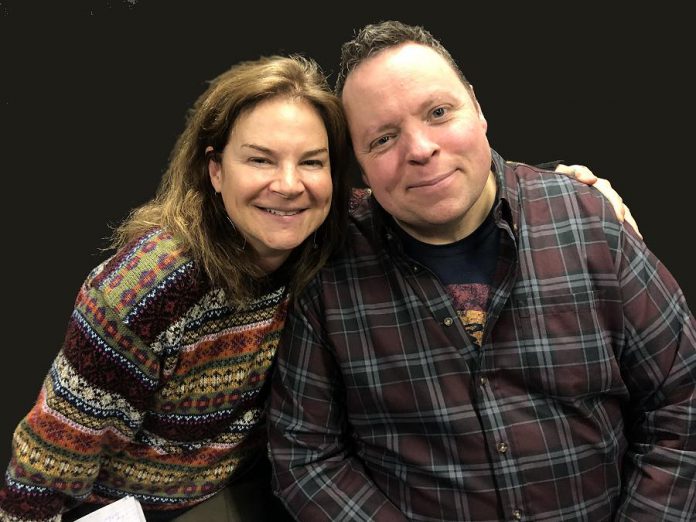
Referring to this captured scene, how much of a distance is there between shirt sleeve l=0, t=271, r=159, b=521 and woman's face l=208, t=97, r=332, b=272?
38 centimetres

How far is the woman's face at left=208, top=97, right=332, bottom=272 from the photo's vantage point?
4.85 feet

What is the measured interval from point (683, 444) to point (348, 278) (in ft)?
2.78

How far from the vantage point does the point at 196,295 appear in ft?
5.02

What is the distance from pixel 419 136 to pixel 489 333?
18.2 inches

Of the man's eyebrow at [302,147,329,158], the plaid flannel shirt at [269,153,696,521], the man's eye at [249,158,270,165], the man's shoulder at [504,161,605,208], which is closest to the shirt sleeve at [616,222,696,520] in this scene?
the plaid flannel shirt at [269,153,696,521]

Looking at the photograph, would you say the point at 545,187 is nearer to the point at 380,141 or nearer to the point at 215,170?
the point at 380,141

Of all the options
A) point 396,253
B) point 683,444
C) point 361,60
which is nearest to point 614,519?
point 683,444

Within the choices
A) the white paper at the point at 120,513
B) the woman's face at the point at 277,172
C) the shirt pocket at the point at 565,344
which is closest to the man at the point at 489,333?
the shirt pocket at the point at 565,344

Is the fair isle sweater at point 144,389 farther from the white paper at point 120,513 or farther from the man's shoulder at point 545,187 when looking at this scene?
the man's shoulder at point 545,187

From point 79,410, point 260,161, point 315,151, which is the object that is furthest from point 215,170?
point 79,410

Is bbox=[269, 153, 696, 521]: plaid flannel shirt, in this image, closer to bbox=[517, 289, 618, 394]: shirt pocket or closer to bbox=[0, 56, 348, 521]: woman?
bbox=[517, 289, 618, 394]: shirt pocket

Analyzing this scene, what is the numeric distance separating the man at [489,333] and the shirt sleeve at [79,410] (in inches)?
19.0

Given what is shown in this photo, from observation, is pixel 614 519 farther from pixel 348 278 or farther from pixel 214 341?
pixel 214 341

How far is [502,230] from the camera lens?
1520mm
